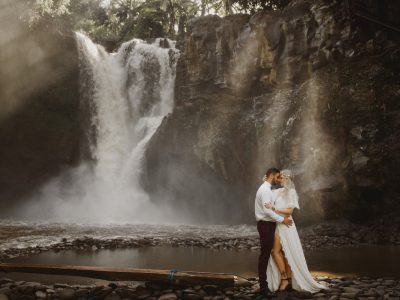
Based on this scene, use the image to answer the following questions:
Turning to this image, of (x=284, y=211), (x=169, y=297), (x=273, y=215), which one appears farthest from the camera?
(x=284, y=211)

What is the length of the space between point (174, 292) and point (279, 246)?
187cm

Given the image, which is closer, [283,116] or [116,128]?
[283,116]

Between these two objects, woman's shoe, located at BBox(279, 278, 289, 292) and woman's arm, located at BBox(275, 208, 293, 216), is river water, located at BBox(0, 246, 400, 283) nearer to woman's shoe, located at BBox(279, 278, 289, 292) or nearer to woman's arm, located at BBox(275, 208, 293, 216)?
woman's shoe, located at BBox(279, 278, 289, 292)

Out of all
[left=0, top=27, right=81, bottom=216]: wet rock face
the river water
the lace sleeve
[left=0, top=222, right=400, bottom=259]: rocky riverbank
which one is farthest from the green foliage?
the lace sleeve

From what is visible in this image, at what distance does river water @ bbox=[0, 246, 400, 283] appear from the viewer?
8.62 m

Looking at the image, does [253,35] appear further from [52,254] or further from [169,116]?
[52,254]

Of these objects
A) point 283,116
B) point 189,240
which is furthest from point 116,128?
point 189,240

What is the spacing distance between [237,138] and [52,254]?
13.2 m

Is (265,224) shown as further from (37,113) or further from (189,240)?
(37,113)

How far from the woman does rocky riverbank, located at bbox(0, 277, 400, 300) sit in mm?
184

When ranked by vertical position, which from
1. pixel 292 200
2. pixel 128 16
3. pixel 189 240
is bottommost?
pixel 189 240

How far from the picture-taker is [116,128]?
29.2 metres

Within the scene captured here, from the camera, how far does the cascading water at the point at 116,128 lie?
1046 inches

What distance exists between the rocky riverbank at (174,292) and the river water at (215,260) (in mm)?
1011
